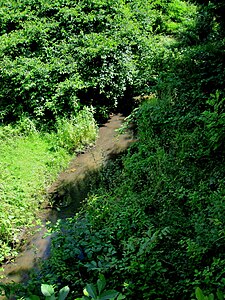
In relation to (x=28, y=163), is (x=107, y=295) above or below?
above

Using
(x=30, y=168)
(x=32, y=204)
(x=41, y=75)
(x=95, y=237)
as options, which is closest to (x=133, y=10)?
(x=41, y=75)

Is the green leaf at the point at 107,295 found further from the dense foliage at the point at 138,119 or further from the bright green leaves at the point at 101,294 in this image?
the dense foliage at the point at 138,119

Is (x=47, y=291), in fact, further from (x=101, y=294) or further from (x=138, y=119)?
(x=138, y=119)

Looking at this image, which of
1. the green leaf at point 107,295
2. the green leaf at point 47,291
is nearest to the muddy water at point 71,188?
the green leaf at point 47,291

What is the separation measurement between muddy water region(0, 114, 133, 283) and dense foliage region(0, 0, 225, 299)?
0.41m

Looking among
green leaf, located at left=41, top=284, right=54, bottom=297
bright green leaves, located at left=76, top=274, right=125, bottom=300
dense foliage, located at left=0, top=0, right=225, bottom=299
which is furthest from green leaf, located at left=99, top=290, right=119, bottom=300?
dense foliage, located at left=0, top=0, right=225, bottom=299

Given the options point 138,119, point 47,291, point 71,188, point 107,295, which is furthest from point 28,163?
point 107,295

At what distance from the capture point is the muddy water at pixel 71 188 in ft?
17.1

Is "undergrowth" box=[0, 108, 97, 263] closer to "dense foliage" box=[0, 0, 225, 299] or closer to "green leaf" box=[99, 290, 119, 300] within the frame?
"dense foliage" box=[0, 0, 225, 299]

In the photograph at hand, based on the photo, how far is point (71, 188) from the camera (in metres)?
6.77

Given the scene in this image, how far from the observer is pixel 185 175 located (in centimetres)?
465

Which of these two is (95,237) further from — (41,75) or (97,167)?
(41,75)

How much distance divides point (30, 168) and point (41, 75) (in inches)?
92.0

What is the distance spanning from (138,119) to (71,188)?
6.25 ft
